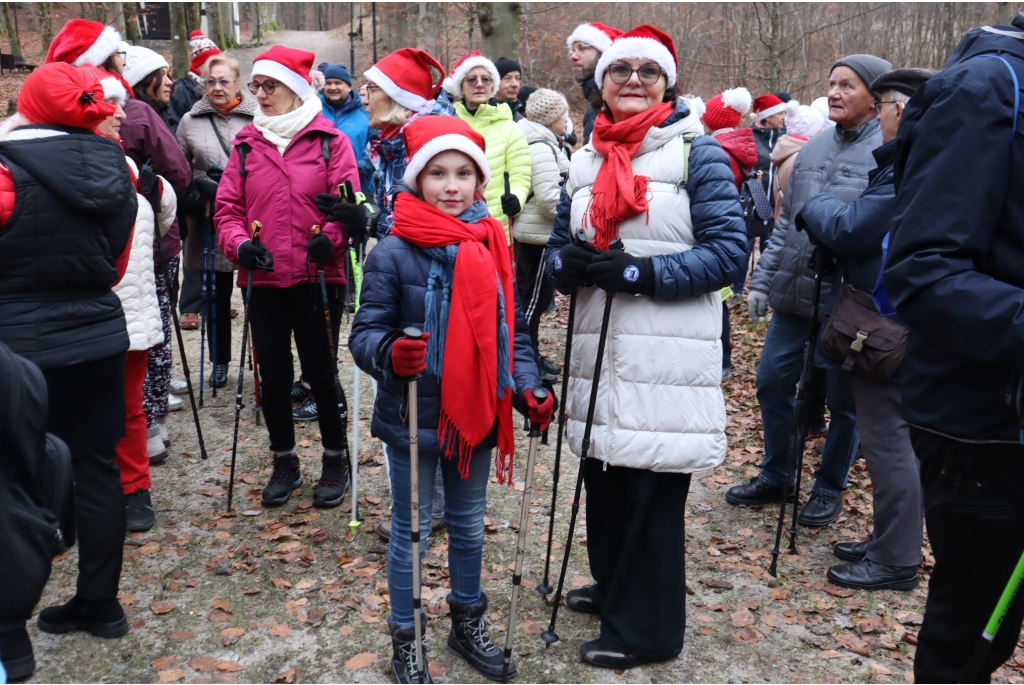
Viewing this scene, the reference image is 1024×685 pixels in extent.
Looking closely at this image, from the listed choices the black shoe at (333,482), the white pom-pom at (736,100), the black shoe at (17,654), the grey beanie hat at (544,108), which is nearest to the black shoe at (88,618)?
the black shoe at (17,654)

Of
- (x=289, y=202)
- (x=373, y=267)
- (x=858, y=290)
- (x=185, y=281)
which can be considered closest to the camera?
(x=373, y=267)

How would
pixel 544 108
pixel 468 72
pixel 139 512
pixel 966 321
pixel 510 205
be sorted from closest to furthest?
pixel 966 321
pixel 139 512
pixel 510 205
pixel 468 72
pixel 544 108

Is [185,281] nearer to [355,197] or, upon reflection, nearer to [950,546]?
[355,197]

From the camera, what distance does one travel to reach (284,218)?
4738mm

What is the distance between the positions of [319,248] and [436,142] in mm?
1584

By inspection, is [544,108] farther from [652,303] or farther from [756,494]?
[652,303]

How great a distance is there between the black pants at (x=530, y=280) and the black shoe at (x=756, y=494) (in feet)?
7.85

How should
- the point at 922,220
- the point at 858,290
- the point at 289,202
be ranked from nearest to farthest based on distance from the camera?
the point at 922,220 → the point at 858,290 → the point at 289,202

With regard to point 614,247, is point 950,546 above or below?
below

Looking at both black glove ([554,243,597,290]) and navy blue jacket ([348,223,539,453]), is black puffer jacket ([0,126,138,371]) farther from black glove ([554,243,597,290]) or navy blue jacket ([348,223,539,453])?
black glove ([554,243,597,290])

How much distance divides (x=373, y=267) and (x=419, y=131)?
0.61 meters

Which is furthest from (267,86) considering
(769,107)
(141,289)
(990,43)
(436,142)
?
(769,107)

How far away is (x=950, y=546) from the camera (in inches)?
96.9

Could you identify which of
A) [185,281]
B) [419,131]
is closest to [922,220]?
[419,131]
